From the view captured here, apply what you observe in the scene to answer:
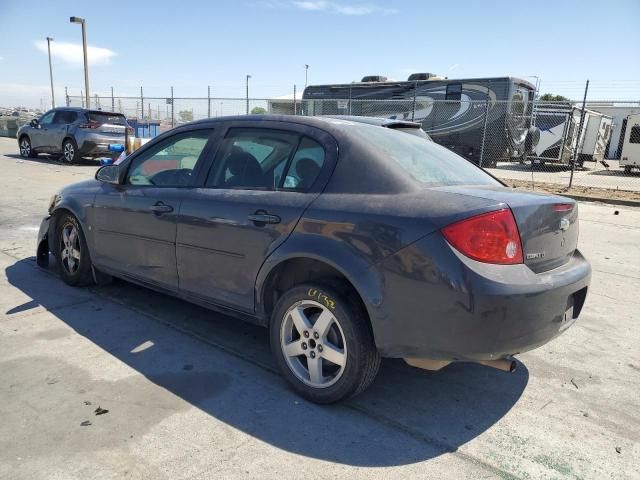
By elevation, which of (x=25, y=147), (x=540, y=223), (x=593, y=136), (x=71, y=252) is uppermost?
(x=593, y=136)

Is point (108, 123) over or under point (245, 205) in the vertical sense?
over

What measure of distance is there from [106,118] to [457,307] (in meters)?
17.1

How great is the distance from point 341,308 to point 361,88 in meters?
20.3

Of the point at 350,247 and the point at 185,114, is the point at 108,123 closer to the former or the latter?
the point at 185,114

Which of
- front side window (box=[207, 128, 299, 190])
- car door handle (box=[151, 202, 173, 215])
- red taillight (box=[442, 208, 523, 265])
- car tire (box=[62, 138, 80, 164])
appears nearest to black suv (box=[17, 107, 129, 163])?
car tire (box=[62, 138, 80, 164])

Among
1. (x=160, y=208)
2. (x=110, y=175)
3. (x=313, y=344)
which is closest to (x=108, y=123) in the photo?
(x=110, y=175)

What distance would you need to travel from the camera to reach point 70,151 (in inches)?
675

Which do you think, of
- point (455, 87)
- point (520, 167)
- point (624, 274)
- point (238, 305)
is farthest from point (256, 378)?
point (520, 167)

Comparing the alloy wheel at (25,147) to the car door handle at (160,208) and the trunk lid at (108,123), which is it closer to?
the trunk lid at (108,123)

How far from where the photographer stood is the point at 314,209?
2961 mm

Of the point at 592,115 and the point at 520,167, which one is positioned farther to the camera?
the point at 520,167

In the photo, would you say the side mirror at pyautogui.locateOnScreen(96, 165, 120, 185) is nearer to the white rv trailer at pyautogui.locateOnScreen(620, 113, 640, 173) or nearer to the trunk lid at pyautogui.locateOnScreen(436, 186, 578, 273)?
the trunk lid at pyautogui.locateOnScreen(436, 186, 578, 273)

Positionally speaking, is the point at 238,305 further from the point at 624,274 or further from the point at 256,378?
the point at 624,274

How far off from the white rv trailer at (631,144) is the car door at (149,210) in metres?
21.8
